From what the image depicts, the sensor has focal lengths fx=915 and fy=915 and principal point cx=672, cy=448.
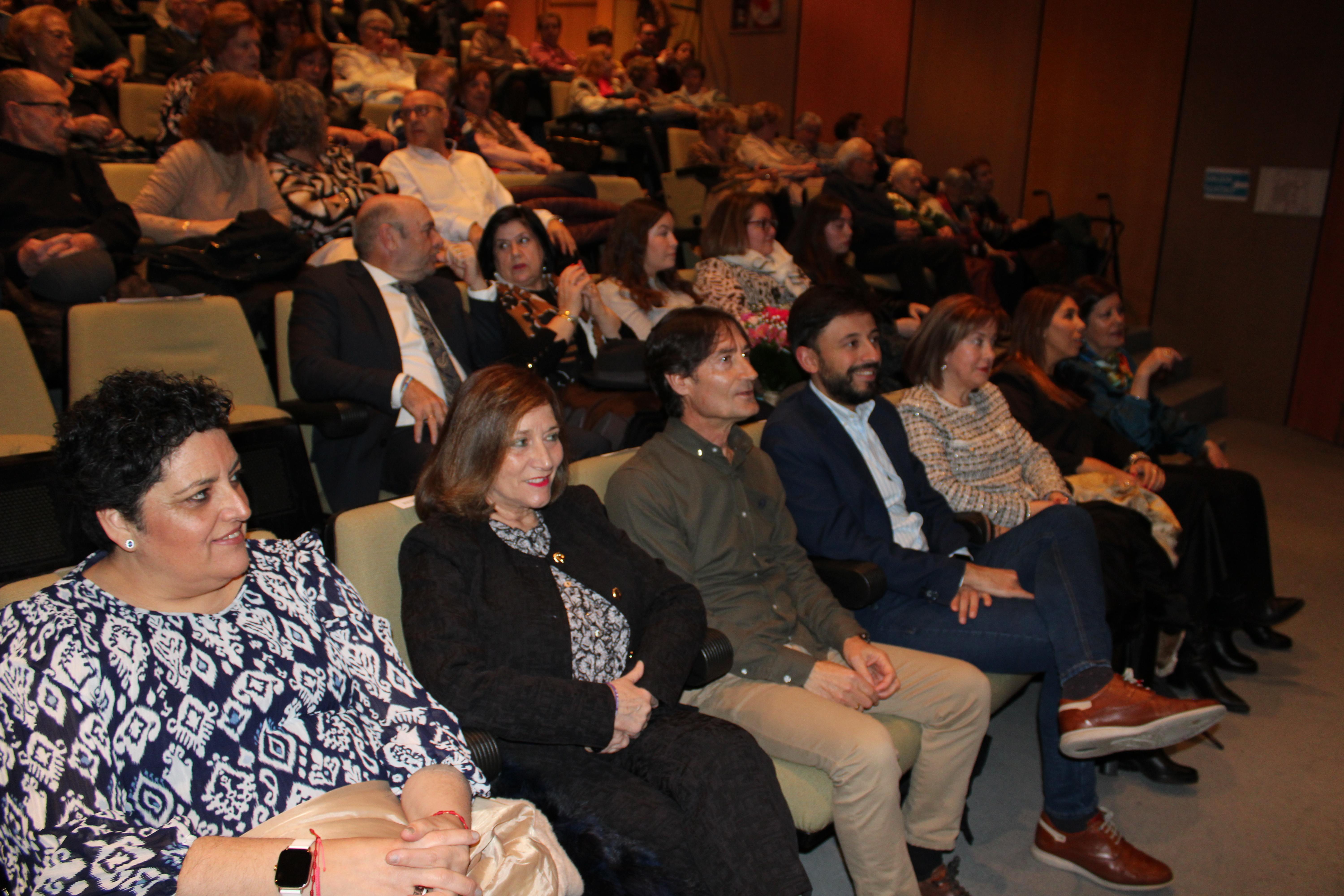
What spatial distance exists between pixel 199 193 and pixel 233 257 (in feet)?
1.52

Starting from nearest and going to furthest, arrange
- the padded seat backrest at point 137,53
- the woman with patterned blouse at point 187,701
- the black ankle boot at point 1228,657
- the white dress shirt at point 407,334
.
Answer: the woman with patterned blouse at point 187,701
the white dress shirt at point 407,334
the black ankle boot at point 1228,657
the padded seat backrest at point 137,53

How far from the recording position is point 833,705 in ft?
5.90

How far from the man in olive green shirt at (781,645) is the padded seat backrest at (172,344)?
1226 mm

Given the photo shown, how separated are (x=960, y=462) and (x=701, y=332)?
1.04 metres

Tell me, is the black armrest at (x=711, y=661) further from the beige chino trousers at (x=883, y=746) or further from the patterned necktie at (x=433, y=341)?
the patterned necktie at (x=433, y=341)

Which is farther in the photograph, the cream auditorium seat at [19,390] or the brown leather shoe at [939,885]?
the cream auditorium seat at [19,390]

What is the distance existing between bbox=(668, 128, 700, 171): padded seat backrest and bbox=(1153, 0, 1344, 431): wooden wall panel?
383 cm

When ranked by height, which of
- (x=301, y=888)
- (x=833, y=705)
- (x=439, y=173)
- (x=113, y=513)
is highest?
(x=439, y=173)

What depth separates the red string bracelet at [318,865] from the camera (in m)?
1.11

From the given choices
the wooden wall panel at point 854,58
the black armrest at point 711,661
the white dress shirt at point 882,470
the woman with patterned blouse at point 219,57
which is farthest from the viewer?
the wooden wall panel at point 854,58

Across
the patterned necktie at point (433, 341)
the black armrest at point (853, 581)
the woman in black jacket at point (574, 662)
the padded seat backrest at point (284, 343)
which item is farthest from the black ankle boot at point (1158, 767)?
the padded seat backrest at point (284, 343)

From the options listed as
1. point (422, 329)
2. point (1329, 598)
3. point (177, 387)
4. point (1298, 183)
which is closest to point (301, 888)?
point (177, 387)

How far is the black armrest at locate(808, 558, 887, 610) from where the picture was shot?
2113 mm

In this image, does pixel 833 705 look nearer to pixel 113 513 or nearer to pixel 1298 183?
pixel 113 513
